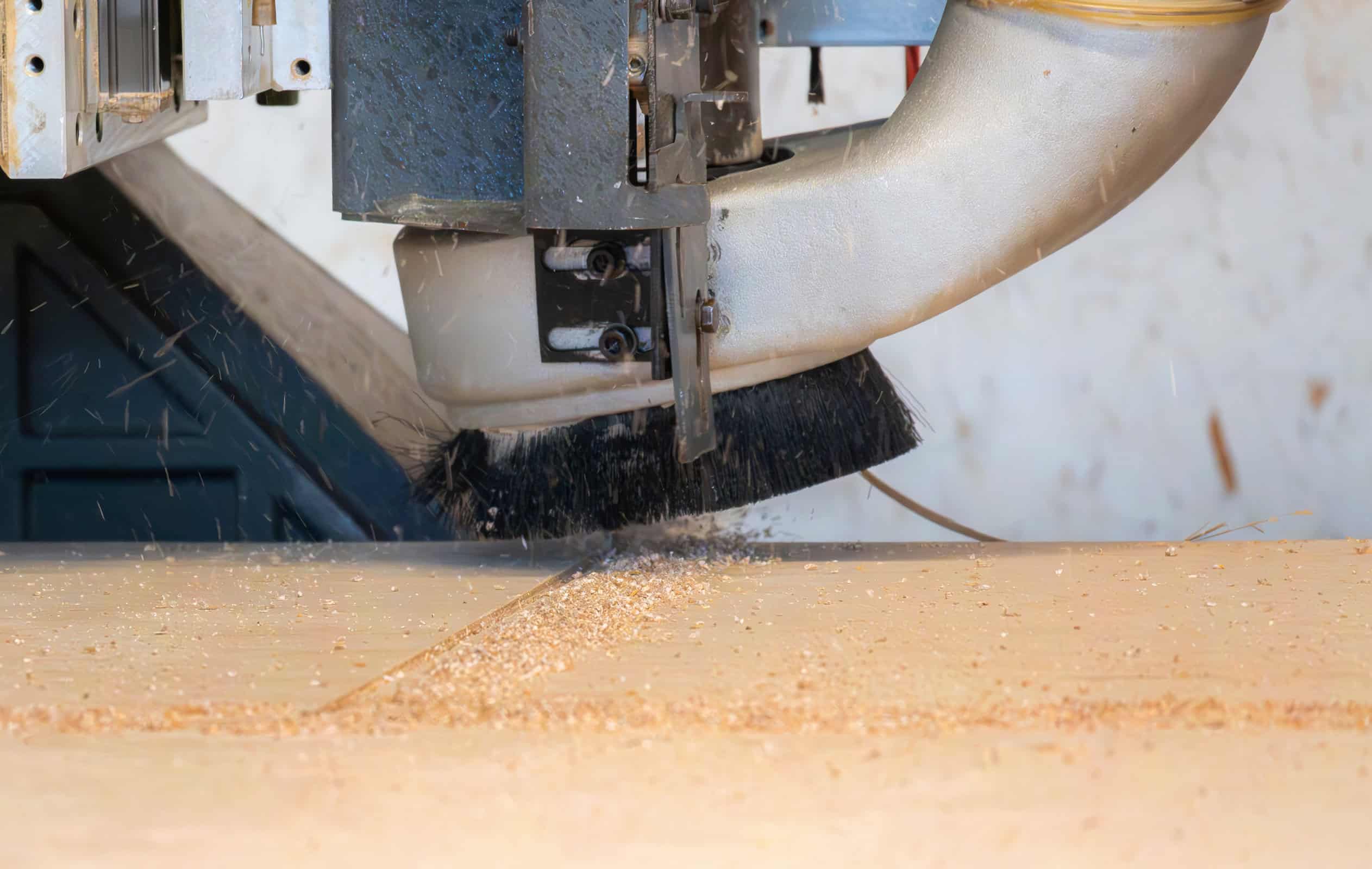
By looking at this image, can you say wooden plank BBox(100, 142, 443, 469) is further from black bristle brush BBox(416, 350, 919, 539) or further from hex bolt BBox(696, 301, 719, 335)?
hex bolt BBox(696, 301, 719, 335)

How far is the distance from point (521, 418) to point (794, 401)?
0.24 m

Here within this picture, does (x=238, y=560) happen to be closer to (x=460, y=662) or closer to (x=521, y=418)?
(x=521, y=418)

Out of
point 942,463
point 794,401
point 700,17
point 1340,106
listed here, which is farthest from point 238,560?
point 1340,106

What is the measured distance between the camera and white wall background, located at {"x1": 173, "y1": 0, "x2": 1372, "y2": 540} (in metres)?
1.80

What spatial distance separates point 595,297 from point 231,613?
14.8 inches

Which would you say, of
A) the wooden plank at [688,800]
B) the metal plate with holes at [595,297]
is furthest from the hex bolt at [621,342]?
the wooden plank at [688,800]

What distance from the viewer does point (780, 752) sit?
0.56 metres

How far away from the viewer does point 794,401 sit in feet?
3.66

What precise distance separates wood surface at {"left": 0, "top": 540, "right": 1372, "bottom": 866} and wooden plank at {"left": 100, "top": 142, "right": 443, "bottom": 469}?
2.46ft

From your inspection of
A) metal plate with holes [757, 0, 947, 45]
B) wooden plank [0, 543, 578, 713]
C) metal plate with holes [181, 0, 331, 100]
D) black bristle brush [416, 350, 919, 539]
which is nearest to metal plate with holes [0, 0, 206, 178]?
metal plate with holes [181, 0, 331, 100]

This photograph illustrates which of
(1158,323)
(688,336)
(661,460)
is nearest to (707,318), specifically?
(688,336)

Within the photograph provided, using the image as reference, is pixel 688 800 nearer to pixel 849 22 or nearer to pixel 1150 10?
pixel 1150 10

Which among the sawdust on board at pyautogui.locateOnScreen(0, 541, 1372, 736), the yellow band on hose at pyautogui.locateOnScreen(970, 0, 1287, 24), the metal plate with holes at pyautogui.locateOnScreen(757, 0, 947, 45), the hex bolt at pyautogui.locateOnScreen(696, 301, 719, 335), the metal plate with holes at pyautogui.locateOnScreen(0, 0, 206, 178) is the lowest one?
the sawdust on board at pyautogui.locateOnScreen(0, 541, 1372, 736)

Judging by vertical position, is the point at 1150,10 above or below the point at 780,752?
above
